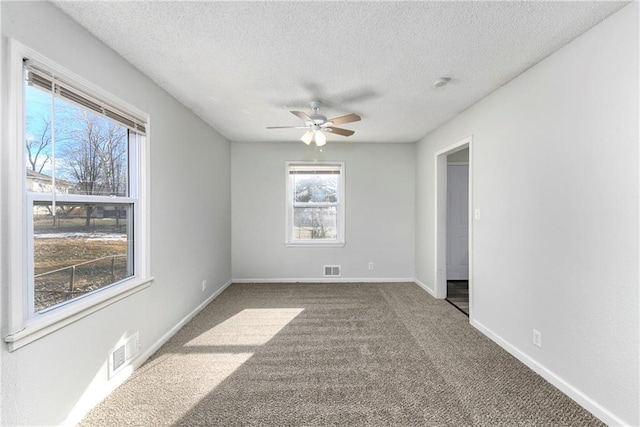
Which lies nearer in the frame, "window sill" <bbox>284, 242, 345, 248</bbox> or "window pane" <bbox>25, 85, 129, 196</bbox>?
"window pane" <bbox>25, 85, 129, 196</bbox>

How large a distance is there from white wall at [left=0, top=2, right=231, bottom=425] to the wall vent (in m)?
1.71

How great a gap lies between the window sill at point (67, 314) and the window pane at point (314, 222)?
292 cm

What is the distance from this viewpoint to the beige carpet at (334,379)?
5.80ft

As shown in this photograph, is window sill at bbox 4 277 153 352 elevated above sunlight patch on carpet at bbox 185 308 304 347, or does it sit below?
above

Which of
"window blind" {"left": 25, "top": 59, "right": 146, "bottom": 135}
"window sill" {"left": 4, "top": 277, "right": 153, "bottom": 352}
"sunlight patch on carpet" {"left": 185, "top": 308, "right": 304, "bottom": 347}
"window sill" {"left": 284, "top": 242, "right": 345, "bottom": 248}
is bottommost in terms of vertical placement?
"sunlight patch on carpet" {"left": 185, "top": 308, "right": 304, "bottom": 347}

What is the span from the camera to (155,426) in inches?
67.0

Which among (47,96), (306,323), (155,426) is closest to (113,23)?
(47,96)

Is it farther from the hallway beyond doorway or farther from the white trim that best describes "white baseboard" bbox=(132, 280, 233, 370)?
the hallway beyond doorway

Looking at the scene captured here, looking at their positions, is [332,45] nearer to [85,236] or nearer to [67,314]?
[85,236]

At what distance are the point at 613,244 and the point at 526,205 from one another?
0.72m

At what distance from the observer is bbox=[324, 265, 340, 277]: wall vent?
4938 millimetres

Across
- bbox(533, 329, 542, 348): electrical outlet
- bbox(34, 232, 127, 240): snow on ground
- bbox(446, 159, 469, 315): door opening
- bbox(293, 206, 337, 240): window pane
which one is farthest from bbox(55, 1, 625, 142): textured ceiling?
bbox(446, 159, 469, 315): door opening

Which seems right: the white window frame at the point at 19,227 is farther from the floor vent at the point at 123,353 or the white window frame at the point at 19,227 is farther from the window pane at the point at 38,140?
the floor vent at the point at 123,353

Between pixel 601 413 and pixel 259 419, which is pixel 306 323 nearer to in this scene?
pixel 259 419
